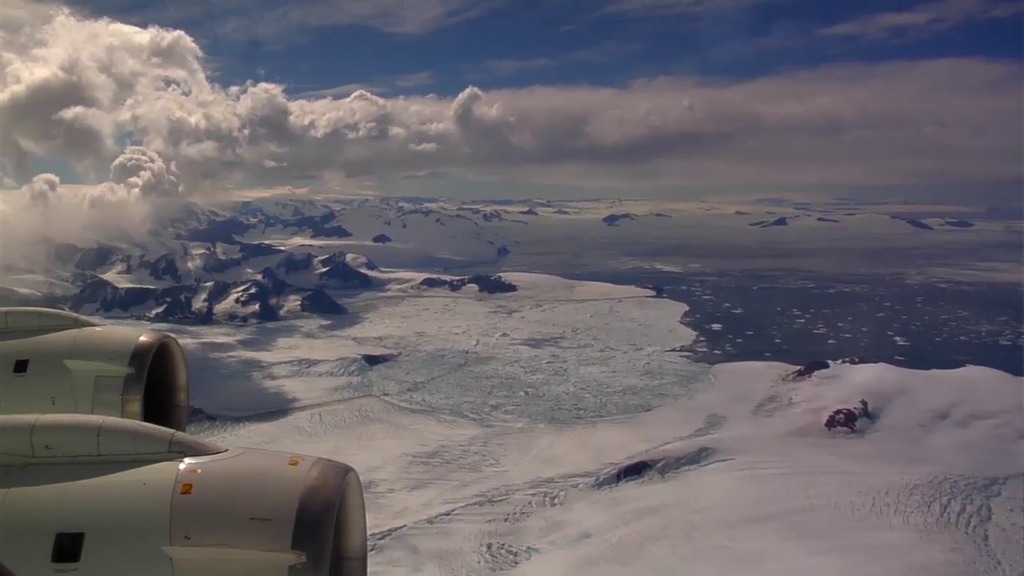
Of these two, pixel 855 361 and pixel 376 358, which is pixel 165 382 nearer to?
pixel 376 358

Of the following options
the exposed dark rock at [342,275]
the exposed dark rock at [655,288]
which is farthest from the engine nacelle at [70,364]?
the exposed dark rock at [342,275]

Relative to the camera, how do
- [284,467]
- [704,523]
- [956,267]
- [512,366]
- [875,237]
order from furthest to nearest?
[875,237], [956,267], [512,366], [704,523], [284,467]

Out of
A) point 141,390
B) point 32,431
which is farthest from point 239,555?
point 141,390

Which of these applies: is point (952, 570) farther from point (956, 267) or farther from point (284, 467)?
point (956, 267)

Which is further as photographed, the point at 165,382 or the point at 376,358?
the point at 376,358

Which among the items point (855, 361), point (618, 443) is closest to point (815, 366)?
point (855, 361)

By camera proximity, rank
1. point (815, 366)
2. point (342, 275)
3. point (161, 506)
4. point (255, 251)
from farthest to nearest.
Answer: point (255, 251), point (342, 275), point (815, 366), point (161, 506)
